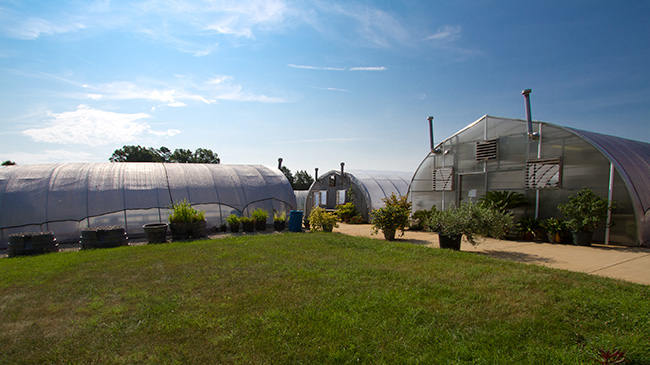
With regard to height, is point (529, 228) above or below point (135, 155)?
below

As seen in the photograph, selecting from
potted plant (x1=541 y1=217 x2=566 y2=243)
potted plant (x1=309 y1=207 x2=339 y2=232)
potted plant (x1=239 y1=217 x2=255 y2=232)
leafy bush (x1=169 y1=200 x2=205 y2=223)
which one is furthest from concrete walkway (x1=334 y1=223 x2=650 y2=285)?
leafy bush (x1=169 y1=200 x2=205 y2=223)

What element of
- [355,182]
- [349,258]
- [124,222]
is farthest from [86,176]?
[355,182]

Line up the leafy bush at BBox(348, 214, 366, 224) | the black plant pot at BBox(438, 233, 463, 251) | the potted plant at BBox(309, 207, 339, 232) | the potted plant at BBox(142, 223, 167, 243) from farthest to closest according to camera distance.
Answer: the leafy bush at BBox(348, 214, 366, 224)
the potted plant at BBox(309, 207, 339, 232)
the potted plant at BBox(142, 223, 167, 243)
the black plant pot at BBox(438, 233, 463, 251)

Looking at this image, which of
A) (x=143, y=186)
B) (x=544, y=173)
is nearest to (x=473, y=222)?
(x=544, y=173)

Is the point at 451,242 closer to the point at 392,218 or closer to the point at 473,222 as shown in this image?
the point at 473,222

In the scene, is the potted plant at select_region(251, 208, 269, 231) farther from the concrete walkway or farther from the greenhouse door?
the greenhouse door

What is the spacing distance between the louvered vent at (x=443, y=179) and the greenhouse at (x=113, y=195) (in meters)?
7.83

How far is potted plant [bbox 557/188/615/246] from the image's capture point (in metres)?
9.17

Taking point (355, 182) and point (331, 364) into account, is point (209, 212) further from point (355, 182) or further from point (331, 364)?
point (331, 364)

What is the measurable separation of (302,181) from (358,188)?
81.0 ft

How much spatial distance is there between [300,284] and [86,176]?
38.6 ft

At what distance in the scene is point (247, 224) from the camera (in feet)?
45.9

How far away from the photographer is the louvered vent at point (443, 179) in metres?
13.8

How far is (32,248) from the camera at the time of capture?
29.2ft
